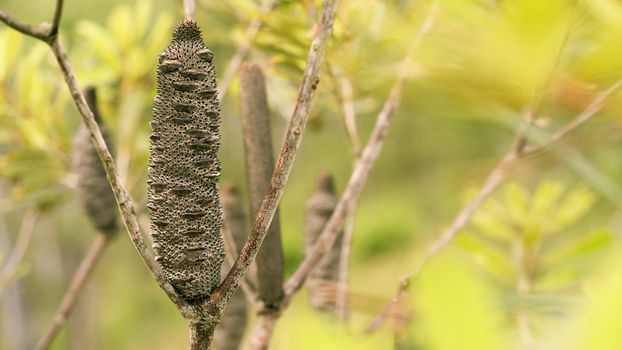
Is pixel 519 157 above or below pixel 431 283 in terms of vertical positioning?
above

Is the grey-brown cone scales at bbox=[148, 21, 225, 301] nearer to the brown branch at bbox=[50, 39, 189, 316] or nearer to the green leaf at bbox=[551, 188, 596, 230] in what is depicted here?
the brown branch at bbox=[50, 39, 189, 316]

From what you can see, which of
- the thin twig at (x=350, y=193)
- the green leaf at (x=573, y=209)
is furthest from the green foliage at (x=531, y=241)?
the thin twig at (x=350, y=193)

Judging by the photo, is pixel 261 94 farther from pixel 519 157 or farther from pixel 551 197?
pixel 551 197

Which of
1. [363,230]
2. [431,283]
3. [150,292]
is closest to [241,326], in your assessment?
[431,283]

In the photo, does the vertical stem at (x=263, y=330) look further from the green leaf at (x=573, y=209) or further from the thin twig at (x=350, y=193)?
the green leaf at (x=573, y=209)

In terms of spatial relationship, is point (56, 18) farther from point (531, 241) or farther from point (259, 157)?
point (531, 241)

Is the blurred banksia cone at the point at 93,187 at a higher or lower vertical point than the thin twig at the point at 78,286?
higher
